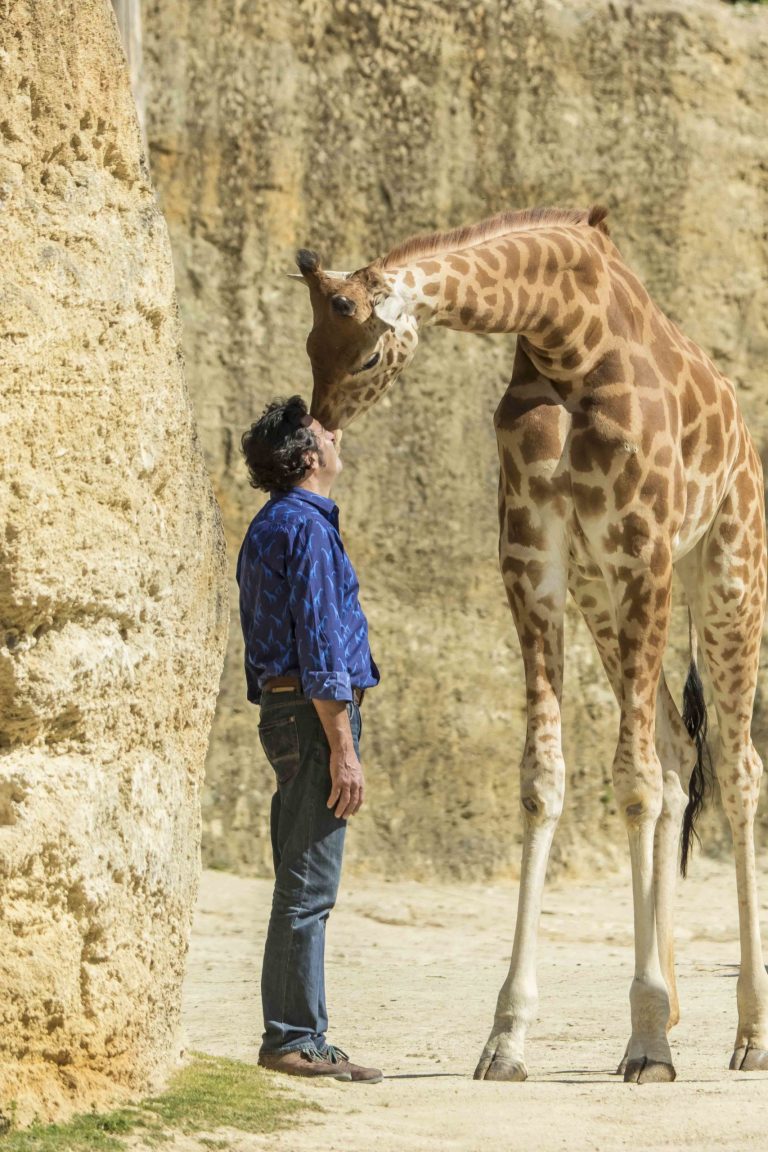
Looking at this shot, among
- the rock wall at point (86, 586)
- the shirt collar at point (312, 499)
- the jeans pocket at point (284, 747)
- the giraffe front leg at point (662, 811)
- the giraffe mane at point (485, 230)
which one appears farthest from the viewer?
the giraffe front leg at point (662, 811)

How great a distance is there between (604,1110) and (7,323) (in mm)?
2274

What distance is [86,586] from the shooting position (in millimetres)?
3289

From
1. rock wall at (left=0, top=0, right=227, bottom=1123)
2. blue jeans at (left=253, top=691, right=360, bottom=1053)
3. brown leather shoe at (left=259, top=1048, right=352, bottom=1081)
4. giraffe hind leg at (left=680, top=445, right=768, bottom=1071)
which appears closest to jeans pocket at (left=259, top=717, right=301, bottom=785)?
blue jeans at (left=253, top=691, right=360, bottom=1053)

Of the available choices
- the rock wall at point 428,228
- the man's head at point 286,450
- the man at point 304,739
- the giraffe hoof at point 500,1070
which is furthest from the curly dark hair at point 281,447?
the rock wall at point 428,228

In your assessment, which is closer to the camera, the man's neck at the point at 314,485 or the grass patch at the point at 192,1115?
the grass patch at the point at 192,1115

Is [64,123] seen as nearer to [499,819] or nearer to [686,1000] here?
[686,1000]

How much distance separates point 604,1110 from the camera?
384 cm

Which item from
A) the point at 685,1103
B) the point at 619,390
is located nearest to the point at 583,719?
the point at 619,390

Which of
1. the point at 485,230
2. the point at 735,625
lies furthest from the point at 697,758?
the point at 485,230

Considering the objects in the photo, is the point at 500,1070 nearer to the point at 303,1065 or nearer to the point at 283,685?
the point at 303,1065

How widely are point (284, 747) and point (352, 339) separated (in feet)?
3.77

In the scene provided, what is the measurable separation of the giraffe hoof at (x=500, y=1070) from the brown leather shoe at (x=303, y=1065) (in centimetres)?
49

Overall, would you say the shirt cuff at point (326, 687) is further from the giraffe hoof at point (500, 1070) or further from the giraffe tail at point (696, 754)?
the giraffe tail at point (696, 754)

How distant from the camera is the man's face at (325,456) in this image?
4.20 m
